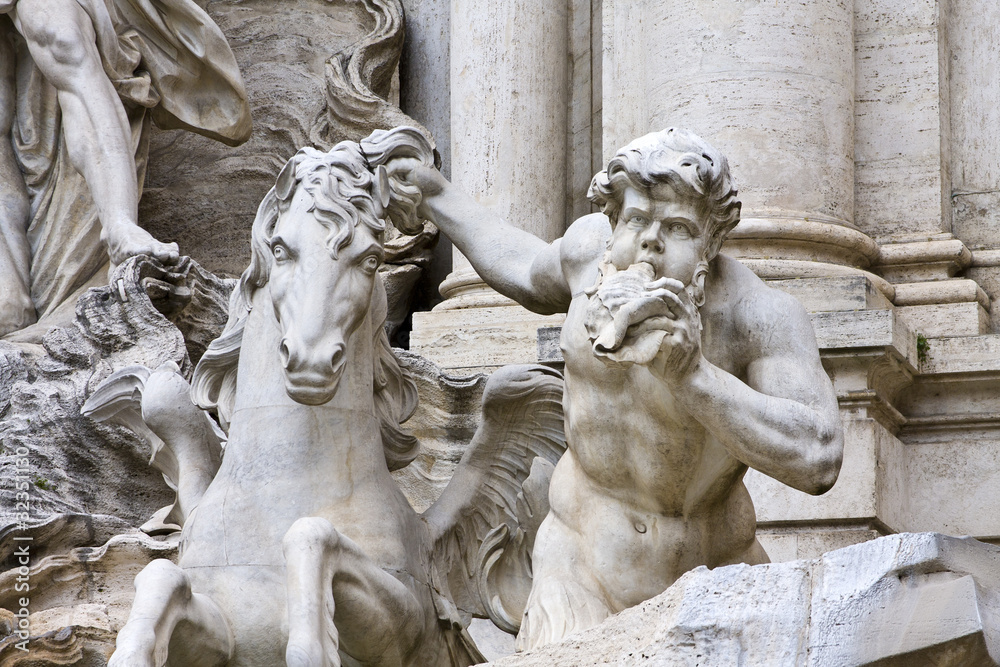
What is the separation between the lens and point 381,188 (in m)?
3.91

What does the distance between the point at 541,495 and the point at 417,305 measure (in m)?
2.70

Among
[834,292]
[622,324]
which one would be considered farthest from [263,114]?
[622,324]

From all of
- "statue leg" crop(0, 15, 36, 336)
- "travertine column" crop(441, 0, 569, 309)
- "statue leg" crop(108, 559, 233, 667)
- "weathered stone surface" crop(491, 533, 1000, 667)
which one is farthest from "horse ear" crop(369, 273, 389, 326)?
"statue leg" crop(0, 15, 36, 336)

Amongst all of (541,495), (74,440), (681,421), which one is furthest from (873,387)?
(74,440)

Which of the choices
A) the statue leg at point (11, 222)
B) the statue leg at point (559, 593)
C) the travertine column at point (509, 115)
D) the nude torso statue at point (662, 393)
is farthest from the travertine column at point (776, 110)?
the statue leg at point (11, 222)

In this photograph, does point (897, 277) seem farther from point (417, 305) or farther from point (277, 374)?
point (277, 374)

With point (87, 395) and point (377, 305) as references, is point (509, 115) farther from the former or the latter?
point (377, 305)

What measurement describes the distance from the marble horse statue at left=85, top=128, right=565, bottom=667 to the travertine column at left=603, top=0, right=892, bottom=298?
158 centimetres

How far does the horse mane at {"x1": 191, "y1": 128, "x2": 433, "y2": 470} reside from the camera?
3812 millimetres

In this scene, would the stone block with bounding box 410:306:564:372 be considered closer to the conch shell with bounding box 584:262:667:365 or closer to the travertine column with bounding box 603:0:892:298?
the travertine column with bounding box 603:0:892:298

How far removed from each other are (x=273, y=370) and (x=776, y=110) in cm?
229

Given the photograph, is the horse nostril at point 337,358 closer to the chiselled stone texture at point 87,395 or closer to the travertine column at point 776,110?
the chiselled stone texture at point 87,395

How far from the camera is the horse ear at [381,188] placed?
3904 millimetres

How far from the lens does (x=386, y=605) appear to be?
3.72 metres
